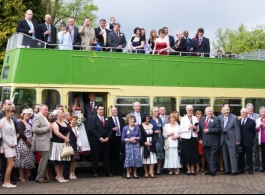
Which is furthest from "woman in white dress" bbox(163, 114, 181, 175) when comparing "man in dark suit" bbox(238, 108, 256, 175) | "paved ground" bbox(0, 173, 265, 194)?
"man in dark suit" bbox(238, 108, 256, 175)

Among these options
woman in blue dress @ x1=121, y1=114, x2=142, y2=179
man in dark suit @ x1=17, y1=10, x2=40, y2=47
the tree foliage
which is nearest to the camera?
woman in blue dress @ x1=121, y1=114, x2=142, y2=179

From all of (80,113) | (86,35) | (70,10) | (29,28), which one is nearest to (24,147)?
(80,113)

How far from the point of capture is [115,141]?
14195 mm

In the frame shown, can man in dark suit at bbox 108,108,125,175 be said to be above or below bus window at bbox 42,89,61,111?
below

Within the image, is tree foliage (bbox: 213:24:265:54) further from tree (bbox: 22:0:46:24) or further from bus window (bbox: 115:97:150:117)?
bus window (bbox: 115:97:150:117)

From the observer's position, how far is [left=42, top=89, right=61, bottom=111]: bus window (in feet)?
46.5

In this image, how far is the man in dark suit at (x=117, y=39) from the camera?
1555 cm

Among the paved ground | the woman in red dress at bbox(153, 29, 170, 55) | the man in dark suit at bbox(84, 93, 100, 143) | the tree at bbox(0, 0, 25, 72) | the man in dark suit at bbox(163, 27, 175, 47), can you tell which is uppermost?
the tree at bbox(0, 0, 25, 72)

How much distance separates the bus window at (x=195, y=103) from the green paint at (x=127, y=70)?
1.66 ft

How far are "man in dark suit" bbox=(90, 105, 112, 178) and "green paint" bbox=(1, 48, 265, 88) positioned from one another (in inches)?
57.7

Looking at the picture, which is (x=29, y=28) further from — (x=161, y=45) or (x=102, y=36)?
(x=161, y=45)

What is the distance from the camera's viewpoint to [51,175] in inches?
516

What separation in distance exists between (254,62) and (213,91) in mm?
2294

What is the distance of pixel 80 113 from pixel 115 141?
1.37 metres
